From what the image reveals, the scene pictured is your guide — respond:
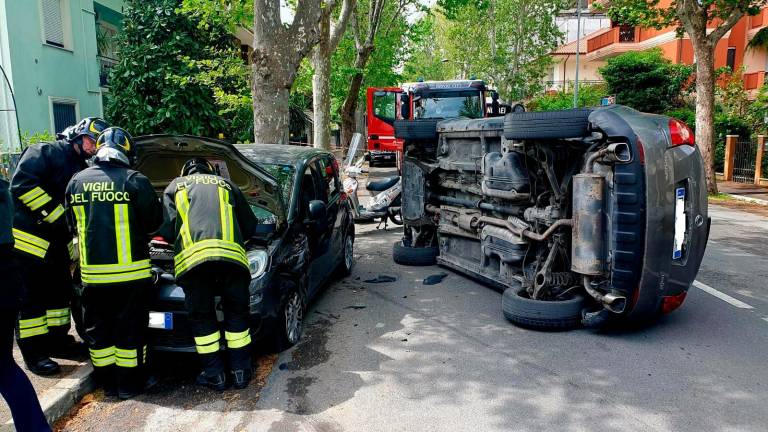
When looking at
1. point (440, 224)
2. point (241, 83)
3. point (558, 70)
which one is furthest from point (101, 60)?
point (558, 70)

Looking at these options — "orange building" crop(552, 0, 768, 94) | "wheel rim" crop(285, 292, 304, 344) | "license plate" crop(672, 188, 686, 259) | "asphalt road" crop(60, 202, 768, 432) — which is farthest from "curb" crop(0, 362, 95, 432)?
"orange building" crop(552, 0, 768, 94)

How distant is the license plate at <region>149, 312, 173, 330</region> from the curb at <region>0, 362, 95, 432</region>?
0.63 m

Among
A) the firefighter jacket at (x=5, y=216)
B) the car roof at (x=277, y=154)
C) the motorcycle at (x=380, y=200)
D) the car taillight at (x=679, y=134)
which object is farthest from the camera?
the motorcycle at (x=380, y=200)

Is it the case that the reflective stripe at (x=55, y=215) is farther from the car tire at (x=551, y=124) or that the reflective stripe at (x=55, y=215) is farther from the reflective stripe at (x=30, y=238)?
the car tire at (x=551, y=124)

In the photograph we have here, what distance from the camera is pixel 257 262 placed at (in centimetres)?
→ 466

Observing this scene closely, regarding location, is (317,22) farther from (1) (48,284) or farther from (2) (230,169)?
(1) (48,284)

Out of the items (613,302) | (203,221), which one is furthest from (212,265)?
(613,302)

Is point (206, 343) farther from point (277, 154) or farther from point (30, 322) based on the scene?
point (277, 154)

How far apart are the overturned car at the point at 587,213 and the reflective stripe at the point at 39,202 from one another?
396cm

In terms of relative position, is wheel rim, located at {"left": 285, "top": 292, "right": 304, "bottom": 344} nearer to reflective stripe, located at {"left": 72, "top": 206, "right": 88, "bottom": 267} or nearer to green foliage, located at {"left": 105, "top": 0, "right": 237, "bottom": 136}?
reflective stripe, located at {"left": 72, "top": 206, "right": 88, "bottom": 267}

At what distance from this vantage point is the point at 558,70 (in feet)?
173

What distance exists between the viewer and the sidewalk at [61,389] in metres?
3.87

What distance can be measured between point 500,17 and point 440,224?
35.7 metres

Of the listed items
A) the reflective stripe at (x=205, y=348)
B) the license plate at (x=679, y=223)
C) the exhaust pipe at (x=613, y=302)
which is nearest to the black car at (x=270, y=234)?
the reflective stripe at (x=205, y=348)
